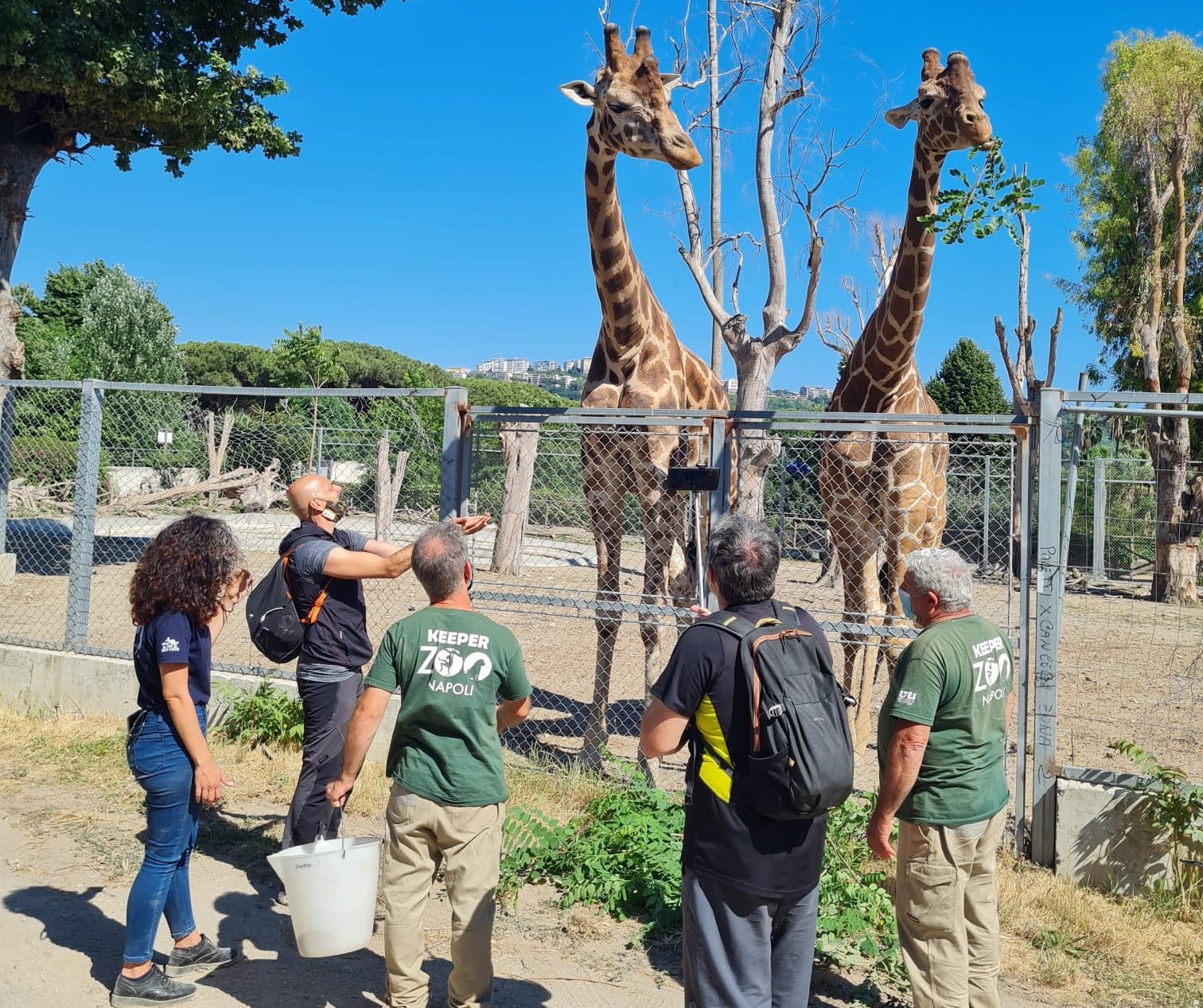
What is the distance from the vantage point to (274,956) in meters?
3.88

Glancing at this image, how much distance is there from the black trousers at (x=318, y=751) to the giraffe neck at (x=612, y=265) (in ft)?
11.1

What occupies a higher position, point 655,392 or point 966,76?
point 966,76

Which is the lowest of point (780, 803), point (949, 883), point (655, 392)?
point (949, 883)

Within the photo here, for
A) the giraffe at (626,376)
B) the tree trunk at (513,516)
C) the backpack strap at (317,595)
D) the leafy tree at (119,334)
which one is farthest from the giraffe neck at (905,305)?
the leafy tree at (119,334)

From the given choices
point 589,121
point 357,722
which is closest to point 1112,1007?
point 357,722

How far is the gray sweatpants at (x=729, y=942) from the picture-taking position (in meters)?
2.60

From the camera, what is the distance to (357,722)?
3164 mm

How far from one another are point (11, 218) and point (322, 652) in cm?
1087

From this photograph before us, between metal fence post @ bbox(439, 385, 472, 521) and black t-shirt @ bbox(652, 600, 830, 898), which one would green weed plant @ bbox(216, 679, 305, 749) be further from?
black t-shirt @ bbox(652, 600, 830, 898)

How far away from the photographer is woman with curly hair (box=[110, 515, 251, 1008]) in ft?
11.0

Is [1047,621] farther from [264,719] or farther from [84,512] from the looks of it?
[84,512]

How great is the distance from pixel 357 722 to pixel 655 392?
3927 millimetres

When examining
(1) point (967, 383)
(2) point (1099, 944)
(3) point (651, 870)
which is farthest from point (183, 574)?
(1) point (967, 383)

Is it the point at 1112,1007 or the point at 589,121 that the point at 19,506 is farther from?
the point at 1112,1007
